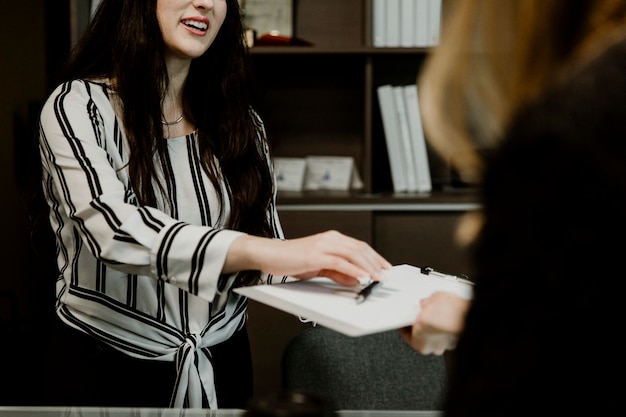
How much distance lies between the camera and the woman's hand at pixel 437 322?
0.99 meters

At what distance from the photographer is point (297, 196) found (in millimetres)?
2803

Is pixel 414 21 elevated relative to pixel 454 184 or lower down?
elevated

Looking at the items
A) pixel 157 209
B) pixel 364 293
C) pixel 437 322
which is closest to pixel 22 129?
pixel 157 209

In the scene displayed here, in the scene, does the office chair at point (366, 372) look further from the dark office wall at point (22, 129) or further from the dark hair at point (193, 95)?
the dark office wall at point (22, 129)

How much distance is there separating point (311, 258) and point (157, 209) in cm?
42

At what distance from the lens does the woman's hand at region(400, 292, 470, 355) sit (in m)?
0.99

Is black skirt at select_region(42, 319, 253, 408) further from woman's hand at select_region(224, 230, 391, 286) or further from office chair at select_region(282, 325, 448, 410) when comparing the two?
woman's hand at select_region(224, 230, 391, 286)

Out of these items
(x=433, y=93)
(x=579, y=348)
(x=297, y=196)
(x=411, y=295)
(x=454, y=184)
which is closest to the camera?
(x=579, y=348)

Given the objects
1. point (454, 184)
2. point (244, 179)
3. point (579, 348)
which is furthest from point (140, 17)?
point (454, 184)

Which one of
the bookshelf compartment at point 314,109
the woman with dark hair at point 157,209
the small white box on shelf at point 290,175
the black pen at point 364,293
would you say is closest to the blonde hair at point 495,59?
the black pen at point 364,293

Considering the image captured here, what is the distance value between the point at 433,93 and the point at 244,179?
104 centimetres

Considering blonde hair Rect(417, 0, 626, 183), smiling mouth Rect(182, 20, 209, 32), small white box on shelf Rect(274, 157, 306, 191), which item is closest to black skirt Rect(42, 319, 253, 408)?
smiling mouth Rect(182, 20, 209, 32)

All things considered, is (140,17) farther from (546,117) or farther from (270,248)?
(546,117)

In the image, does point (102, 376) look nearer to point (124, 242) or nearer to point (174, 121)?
point (124, 242)
